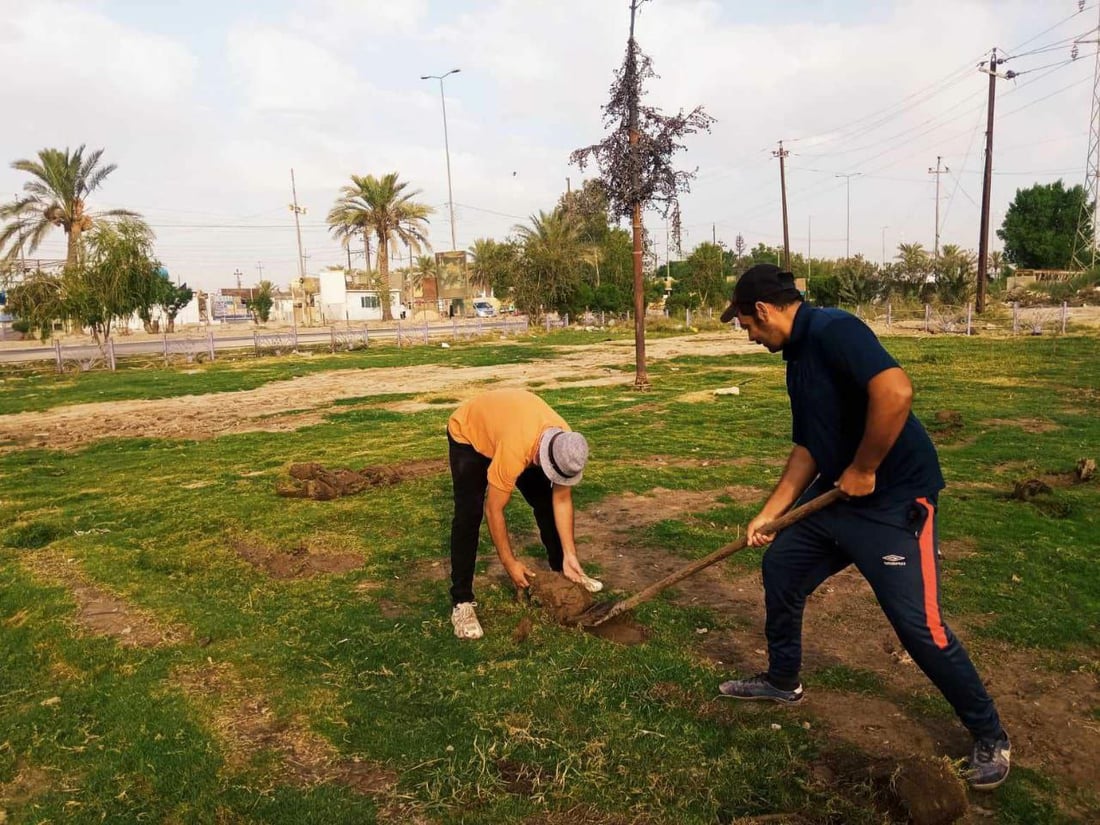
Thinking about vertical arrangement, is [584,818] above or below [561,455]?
below

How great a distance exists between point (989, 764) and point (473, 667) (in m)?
2.29

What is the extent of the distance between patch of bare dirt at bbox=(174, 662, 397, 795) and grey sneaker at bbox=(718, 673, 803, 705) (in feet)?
5.06

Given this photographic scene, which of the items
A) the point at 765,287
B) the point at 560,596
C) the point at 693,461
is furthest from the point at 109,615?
the point at 693,461

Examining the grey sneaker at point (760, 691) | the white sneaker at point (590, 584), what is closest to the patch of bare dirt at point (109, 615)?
the white sneaker at point (590, 584)

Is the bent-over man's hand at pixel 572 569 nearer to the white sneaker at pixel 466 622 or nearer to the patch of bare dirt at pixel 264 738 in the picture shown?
the white sneaker at pixel 466 622

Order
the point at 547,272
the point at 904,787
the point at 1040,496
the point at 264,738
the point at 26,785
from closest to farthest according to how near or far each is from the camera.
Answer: the point at 904,787 → the point at 26,785 → the point at 264,738 → the point at 1040,496 → the point at 547,272

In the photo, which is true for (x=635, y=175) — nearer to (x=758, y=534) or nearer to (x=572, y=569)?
(x=572, y=569)

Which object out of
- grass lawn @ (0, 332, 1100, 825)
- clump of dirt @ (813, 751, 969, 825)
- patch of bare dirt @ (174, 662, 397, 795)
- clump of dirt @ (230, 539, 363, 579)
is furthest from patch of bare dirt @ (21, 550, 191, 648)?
clump of dirt @ (813, 751, 969, 825)

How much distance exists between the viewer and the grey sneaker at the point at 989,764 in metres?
2.84

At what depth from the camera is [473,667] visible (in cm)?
395

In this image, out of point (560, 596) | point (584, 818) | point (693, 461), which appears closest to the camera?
point (584, 818)

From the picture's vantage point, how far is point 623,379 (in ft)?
58.7

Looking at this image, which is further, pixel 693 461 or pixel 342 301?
pixel 342 301

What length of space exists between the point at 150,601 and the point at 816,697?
13.6ft
